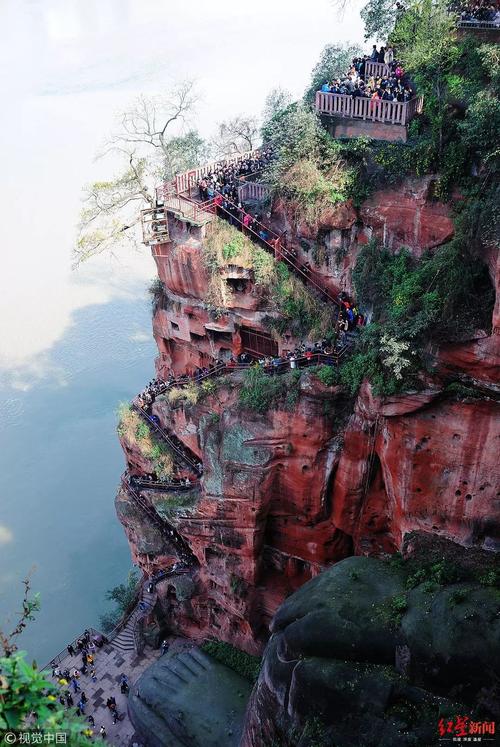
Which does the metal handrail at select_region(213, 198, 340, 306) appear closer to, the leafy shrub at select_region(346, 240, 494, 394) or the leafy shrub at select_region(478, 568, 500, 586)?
the leafy shrub at select_region(346, 240, 494, 394)

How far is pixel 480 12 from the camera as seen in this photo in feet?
71.3

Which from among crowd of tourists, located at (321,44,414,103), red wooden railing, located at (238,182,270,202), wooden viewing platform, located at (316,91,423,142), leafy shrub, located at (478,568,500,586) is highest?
crowd of tourists, located at (321,44,414,103)

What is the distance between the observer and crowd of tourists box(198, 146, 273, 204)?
2642 centimetres

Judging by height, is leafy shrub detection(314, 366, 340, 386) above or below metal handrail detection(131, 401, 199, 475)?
above

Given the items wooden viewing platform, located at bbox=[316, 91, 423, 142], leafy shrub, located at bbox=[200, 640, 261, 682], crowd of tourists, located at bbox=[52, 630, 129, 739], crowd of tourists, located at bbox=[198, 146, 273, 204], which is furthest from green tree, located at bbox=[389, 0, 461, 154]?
crowd of tourists, located at bbox=[52, 630, 129, 739]

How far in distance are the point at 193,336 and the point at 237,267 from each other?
5.08 m

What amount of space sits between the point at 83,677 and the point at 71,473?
25.0 m

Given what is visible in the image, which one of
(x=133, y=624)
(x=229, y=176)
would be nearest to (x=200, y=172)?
(x=229, y=176)

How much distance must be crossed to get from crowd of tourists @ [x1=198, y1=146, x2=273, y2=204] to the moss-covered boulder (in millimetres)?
15888

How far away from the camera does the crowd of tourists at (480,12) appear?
2144cm

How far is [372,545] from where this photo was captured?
2242 cm

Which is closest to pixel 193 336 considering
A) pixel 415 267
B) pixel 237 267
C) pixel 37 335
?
pixel 237 267

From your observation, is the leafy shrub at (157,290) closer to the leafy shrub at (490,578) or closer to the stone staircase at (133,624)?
the stone staircase at (133,624)

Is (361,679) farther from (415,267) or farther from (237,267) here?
(237,267)
